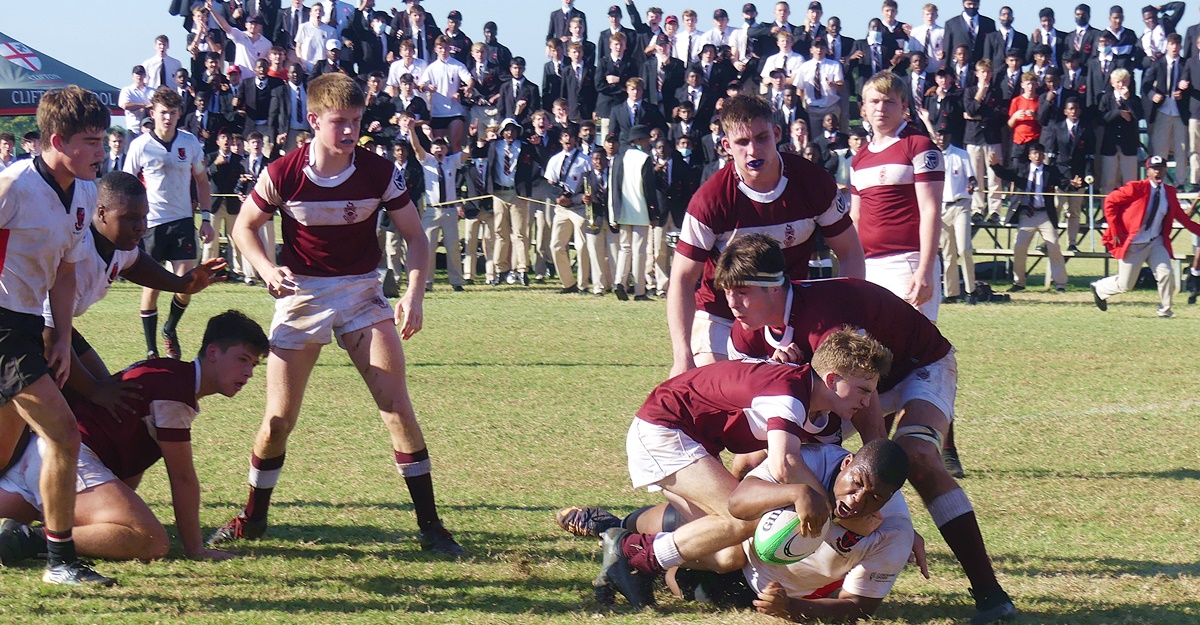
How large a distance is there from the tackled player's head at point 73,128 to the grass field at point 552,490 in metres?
1.65

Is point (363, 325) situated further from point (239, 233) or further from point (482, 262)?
point (482, 262)

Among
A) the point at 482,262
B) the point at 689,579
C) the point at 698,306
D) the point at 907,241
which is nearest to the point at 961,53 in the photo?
the point at 482,262

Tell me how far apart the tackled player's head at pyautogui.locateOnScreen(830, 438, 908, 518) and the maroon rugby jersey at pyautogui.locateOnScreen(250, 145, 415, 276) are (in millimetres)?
2534

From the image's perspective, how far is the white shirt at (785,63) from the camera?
19.5m

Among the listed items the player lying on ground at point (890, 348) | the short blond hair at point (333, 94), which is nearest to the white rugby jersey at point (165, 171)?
the short blond hair at point (333, 94)

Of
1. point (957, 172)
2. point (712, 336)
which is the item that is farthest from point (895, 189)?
point (957, 172)

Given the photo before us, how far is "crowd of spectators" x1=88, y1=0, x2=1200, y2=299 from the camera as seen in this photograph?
17.6 meters

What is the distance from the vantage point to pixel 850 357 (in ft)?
14.6

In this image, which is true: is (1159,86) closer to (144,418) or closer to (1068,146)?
(1068,146)

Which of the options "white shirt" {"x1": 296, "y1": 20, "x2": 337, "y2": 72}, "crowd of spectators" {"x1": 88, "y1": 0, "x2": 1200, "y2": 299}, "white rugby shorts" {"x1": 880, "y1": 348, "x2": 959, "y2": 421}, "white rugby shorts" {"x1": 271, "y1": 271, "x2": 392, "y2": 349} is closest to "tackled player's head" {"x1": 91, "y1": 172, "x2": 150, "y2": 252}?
"white rugby shorts" {"x1": 271, "y1": 271, "x2": 392, "y2": 349}

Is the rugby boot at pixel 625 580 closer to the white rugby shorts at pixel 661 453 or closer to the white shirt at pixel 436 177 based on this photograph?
the white rugby shorts at pixel 661 453

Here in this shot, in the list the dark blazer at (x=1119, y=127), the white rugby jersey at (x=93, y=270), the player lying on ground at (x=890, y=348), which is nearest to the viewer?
the player lying on ground at (x=890, y=348)

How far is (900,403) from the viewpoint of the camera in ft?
16.9

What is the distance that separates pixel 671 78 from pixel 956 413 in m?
11.4
